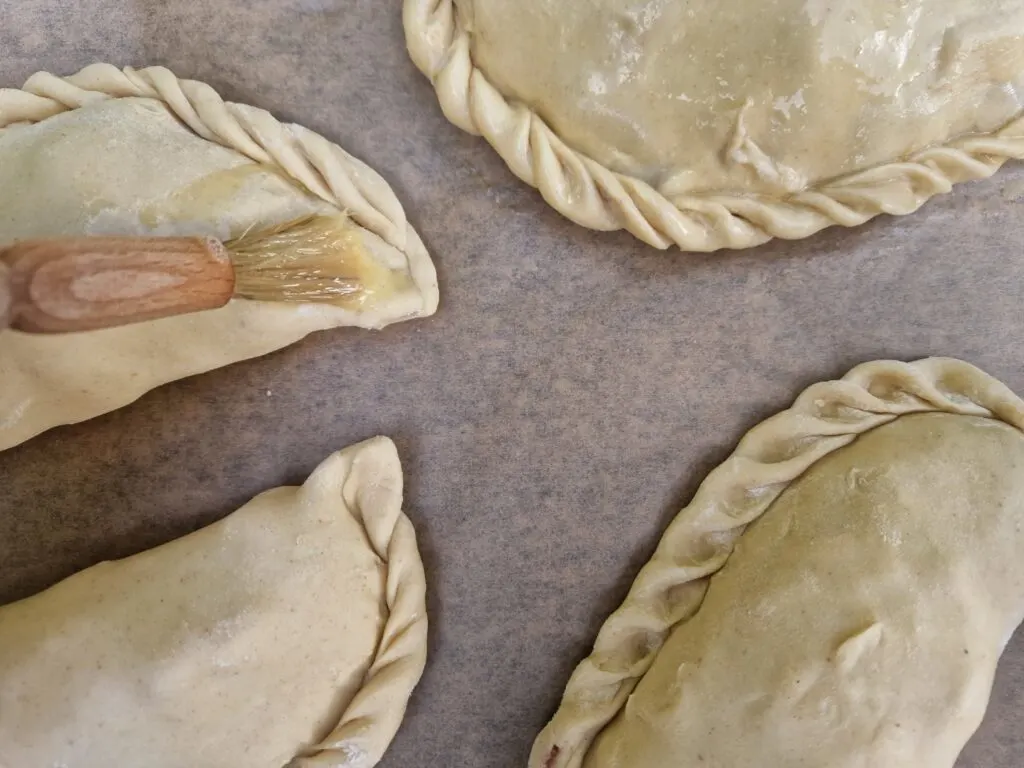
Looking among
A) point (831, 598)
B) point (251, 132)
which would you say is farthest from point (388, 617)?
point (251, 132)

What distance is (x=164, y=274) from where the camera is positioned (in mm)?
1039

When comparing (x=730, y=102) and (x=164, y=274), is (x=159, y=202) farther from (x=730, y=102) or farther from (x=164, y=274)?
(x=730, y=102)

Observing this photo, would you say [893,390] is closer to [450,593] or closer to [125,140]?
[450,593]

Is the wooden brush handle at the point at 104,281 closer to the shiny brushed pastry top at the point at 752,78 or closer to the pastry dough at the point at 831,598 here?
the shiny brushed pastry top at the point at 752,78

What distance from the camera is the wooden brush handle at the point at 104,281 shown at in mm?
937

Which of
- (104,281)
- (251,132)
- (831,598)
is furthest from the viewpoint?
(251,132)

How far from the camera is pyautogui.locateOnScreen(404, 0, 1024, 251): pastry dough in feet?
4.02

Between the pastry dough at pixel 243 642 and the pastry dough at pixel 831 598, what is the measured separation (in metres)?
0.34

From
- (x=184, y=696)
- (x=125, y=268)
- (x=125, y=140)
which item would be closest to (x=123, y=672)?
(x=184, y=696)

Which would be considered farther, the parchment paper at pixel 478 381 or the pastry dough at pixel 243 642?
the parchment paper at pixel 478 381

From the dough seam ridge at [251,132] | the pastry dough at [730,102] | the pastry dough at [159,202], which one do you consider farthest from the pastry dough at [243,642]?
the pastry dough at [730,102]

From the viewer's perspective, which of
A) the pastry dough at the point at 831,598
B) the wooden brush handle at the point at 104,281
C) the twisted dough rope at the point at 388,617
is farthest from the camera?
the twisted dough rope at the point at 388,617

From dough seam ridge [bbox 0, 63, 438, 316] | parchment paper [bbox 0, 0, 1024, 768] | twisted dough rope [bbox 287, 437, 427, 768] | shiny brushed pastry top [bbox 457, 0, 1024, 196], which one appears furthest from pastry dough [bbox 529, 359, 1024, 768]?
dough seam ridge [bbox 0, 63, 438, 316]

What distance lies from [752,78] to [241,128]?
835mm
